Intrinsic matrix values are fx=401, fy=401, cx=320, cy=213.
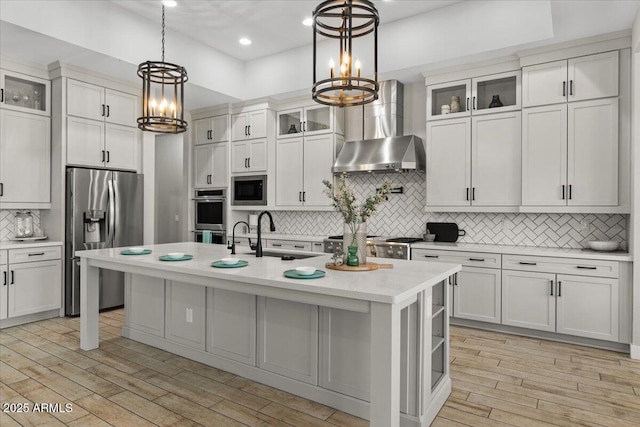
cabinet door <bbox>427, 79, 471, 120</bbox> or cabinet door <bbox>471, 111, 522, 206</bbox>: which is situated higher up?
cabinet door <bbox>427, 79, 471, 120</bbox>

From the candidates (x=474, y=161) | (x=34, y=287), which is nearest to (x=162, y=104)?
(x=34, y=287)

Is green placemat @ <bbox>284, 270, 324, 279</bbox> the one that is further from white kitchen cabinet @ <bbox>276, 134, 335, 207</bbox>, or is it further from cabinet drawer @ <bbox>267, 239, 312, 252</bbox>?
white kitchen cabinet @ <bbox>276, 134, 335, 207</bbox>

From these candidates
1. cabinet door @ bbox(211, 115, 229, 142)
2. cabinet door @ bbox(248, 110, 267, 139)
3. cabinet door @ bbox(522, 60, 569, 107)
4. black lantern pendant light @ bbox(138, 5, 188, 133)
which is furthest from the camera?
cabinet door @ bbox(211, 115, 229, 142)

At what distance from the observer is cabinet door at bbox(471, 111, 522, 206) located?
4.34m

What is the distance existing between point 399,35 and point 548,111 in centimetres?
187

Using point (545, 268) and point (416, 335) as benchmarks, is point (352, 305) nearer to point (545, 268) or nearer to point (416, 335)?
point (416, 335)

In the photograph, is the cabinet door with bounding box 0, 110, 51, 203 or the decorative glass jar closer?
the cabinet door with bounding box 0, 110, 51, 203

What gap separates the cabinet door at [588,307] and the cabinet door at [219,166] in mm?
4831

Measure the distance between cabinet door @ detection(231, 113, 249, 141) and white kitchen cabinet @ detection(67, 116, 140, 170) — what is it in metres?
1.45

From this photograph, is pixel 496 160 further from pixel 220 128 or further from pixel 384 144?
pixel 220 128

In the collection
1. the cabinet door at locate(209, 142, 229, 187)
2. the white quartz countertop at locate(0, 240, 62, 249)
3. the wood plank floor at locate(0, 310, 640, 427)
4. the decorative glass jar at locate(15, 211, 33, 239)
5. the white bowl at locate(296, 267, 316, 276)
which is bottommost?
the wood plank floor at locate(0, 310, 640, 427)

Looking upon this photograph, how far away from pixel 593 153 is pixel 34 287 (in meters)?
6.11

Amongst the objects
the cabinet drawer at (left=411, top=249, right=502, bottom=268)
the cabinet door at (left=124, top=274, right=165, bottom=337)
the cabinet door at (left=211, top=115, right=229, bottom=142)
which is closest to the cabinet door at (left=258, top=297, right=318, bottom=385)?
the cabinet door at (left=124, top=274, right=165, bottom=337)

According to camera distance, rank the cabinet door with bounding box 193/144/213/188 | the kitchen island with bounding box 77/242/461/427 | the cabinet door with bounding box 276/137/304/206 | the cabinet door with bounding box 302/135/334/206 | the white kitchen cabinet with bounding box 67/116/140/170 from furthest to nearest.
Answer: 1. the cabinet door with bounding box 193/144/213/188
2. the cabinet door with bounding box 276/137/304/206
3. the cabinet door with bounding box 302/135/334/206
4. the white kitchen cabinet with bounding box 67/116/140/170
5. the kitchen island with bounding box 77/242/461/427
